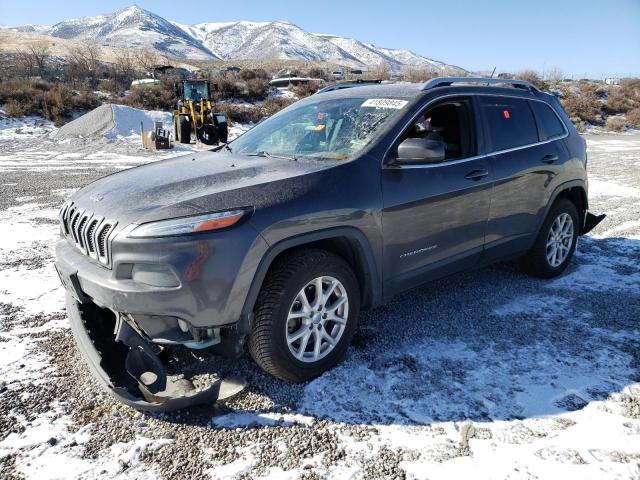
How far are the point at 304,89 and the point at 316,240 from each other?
28939mm

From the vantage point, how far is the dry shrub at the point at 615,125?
2675 centimetres

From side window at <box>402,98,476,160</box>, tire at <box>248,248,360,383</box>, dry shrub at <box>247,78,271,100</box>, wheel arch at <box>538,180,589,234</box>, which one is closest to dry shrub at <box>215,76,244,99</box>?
dry shrub at <box>247,78,271,100</box>

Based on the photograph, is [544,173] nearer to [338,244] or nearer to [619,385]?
[619,385]

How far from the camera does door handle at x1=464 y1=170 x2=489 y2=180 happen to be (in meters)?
3.76

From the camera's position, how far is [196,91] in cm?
1792

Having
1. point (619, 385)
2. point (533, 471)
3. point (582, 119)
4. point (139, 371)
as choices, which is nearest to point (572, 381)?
point (619, 385)

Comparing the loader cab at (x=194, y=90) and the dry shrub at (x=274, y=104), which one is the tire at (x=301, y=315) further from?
the dry shrub at (x=274, y=104)

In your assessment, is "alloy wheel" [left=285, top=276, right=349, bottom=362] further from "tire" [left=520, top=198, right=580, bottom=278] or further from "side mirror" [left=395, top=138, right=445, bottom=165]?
"tire" [left=520, top=198, right=580, bottom=278]

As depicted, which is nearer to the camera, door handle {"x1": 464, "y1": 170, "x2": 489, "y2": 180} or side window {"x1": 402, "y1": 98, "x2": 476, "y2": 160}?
door handle {"x1": 464, "y1": 170, "x2": 489, "y2": 180}

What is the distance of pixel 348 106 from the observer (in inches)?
150

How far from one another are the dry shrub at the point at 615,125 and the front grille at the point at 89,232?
29837mm

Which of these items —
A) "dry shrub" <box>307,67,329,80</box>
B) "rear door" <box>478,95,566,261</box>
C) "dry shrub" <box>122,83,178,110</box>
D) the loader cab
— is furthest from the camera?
"dry shrub" <box>307,67,329,80</box>

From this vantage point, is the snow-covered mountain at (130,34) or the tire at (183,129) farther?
the snow-covered mountain at (130,34)

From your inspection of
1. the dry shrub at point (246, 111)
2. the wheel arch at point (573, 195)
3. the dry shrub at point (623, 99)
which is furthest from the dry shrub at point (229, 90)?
the wheel arch at point (573, 195)
